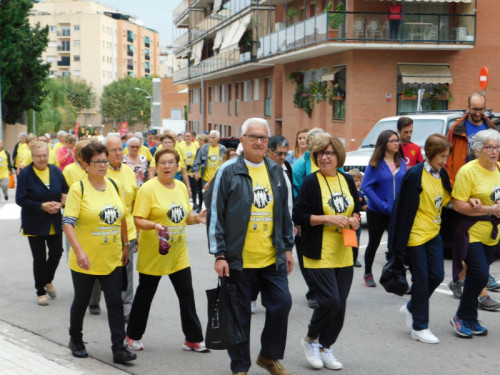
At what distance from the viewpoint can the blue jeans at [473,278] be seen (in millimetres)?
6684

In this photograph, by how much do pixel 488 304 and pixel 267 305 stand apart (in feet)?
10.7

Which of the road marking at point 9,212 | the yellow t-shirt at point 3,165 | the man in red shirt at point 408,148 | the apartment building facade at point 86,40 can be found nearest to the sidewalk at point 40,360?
the man in red shirt at point 408,148

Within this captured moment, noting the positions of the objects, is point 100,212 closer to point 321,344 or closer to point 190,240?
point 321,344

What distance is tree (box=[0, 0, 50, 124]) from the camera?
47656 millimetres

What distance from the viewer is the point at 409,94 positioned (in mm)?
29203

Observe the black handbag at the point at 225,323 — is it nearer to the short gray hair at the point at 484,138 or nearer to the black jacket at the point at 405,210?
the black jacket at the point at 405,210

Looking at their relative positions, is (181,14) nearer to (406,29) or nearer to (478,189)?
(406,29)

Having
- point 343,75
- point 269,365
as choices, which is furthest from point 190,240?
point 343,75

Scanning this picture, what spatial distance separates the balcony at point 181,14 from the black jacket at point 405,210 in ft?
208

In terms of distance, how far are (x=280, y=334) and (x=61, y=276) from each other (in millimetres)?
5115

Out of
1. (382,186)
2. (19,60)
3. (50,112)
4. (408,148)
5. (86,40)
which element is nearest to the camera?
(382,186)

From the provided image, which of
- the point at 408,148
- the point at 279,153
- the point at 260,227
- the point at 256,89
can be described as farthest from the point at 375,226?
the point at 256,89

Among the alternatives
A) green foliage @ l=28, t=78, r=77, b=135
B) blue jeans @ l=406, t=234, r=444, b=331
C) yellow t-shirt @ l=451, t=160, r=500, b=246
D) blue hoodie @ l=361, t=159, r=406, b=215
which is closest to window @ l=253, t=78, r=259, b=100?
green foliage @ l=28, t=78, r=77, b=135

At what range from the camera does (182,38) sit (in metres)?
70.1
